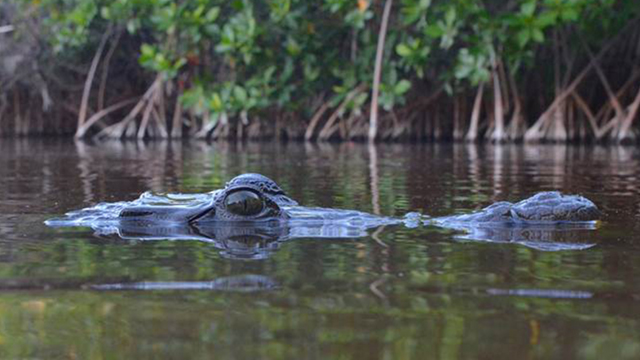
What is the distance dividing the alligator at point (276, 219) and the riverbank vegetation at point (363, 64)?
7.93 meters

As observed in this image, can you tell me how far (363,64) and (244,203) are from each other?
34.6 feet

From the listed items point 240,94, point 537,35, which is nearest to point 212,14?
point 240,94

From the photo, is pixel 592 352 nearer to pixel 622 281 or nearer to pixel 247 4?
pixel 622 281

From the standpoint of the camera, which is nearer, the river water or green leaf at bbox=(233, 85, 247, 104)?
the river water

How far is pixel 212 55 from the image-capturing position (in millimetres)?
15617

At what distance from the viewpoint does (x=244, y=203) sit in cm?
311

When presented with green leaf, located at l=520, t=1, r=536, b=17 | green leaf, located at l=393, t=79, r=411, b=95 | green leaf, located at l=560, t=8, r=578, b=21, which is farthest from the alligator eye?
green leaf, located at l=393, t=79, r=411, b=95

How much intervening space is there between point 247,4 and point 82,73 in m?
5.08

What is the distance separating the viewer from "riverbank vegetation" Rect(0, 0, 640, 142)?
12.0 m

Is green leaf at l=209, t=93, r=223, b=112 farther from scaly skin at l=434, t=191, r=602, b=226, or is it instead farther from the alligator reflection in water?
the alligator reflection in water

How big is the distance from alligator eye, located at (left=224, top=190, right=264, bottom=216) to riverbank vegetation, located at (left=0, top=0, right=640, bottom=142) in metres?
8.11

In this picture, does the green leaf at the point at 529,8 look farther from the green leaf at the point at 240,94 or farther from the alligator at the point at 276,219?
the alligator at the point at 276,219

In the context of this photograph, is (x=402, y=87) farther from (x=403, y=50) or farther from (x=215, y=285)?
(x=215, y=285)

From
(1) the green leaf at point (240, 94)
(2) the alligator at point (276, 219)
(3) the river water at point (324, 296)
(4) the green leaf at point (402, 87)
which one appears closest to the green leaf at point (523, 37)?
(4) the green leaf at point (402, 87)
